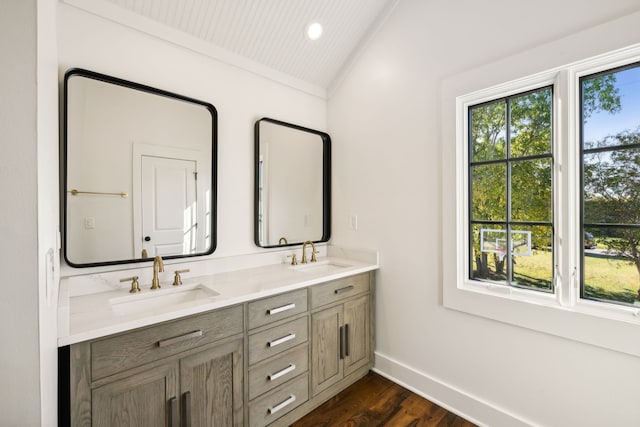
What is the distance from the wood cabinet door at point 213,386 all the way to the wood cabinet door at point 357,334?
0.84 meters

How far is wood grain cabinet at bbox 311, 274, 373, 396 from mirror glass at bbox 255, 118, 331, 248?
0.62 metres

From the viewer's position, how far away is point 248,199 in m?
2.19

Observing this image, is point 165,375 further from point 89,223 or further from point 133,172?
point 133,172

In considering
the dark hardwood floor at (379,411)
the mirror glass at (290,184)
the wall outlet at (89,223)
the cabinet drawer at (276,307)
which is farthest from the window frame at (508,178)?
the wall outlet at (89,223)

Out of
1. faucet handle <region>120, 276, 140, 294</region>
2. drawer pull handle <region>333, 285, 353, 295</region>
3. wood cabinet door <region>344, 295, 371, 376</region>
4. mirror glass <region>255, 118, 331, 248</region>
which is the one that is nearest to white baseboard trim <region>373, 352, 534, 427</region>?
wood cabinet door <region>344, 295, 371, 376</region>

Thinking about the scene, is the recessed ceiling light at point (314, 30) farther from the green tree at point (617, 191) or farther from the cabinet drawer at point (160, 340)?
the cabinet drawer at point (160, 340)

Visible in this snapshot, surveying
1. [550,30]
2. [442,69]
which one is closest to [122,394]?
[442,69]

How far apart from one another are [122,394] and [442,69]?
2.43 m

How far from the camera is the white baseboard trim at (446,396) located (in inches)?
66.2

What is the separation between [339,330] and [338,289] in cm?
29

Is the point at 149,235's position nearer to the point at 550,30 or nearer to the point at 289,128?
the point at 289,128

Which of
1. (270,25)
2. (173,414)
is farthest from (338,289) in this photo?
(270,25)

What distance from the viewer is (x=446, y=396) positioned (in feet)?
6.24

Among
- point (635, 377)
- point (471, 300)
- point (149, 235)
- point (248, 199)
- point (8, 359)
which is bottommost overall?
point (635, 377)
